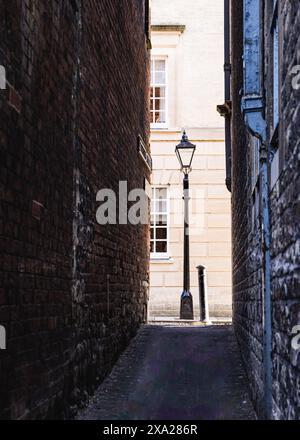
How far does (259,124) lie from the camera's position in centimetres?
690

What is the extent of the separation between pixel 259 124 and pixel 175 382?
3996 mm

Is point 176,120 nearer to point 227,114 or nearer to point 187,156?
point 227,114

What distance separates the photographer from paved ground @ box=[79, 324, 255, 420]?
812 centimetres

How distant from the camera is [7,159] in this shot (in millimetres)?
5008

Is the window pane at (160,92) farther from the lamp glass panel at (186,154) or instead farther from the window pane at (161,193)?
the lamp glass panel at (186,154)

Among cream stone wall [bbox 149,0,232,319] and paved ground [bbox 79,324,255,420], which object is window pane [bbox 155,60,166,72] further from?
paved ground [bbox 79,324,255,420]

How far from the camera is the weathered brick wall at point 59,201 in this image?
512 centimetres

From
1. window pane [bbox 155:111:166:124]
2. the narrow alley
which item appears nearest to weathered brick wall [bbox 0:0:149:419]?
the narrow alley

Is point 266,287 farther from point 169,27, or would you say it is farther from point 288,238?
point 169,27

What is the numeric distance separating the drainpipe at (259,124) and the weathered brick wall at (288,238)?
0.38m

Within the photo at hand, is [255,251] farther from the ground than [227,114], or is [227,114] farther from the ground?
[227,114]

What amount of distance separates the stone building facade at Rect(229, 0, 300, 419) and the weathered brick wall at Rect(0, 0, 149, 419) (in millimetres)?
1673

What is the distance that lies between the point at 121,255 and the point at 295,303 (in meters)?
7.02

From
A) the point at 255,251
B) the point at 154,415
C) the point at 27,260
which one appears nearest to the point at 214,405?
the point at 154,415
